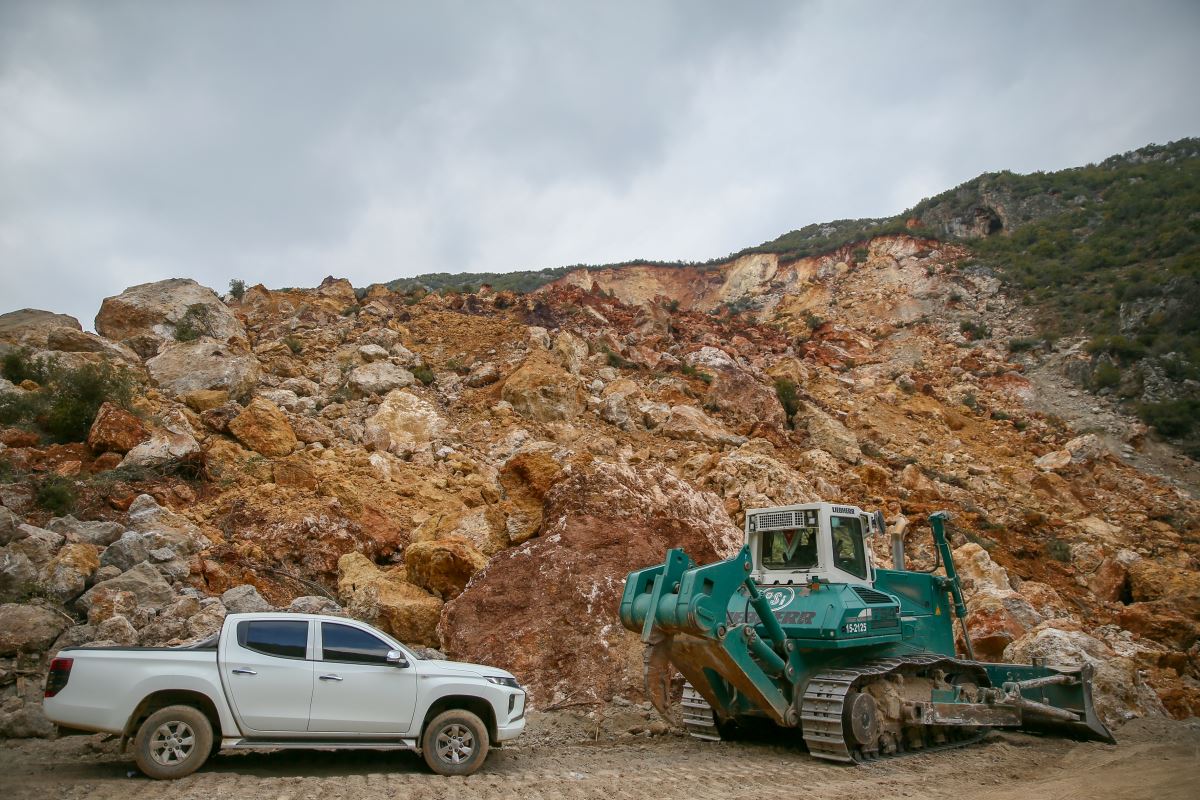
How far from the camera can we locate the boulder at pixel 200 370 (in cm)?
1697

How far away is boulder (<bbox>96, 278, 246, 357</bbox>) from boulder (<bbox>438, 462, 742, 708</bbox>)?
1328cm

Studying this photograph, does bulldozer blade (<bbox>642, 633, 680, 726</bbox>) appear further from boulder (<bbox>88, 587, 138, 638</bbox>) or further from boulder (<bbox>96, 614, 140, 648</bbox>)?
boulder (<bbox>88, 587, 138, 638</bbox>)

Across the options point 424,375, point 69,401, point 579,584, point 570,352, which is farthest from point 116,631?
point 570,352

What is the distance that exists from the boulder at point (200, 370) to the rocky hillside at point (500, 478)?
0.08 meters

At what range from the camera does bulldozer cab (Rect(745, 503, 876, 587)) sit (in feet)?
28.2

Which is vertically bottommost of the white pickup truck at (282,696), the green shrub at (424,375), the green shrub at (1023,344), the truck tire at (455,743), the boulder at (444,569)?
the truck tire at (455,743)

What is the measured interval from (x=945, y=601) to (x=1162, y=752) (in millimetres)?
2763

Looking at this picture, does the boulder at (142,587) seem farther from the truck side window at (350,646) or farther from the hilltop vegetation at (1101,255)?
the hilltop vegetation at (1101,255)

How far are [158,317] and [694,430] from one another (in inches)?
589

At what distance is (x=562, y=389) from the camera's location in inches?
756

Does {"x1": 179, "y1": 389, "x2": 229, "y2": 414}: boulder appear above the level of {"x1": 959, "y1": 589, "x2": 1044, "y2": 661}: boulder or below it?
above

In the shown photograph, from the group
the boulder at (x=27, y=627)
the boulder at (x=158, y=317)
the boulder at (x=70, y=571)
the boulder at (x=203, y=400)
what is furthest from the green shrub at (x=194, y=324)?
the boulder at (x=27, y=627)

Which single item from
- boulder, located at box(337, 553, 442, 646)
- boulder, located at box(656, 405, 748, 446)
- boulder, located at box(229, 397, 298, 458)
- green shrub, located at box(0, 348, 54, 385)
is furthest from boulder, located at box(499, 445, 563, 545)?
green shrub, located at box(0, 348, 54, 385)

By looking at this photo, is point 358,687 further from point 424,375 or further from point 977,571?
point 424,375
